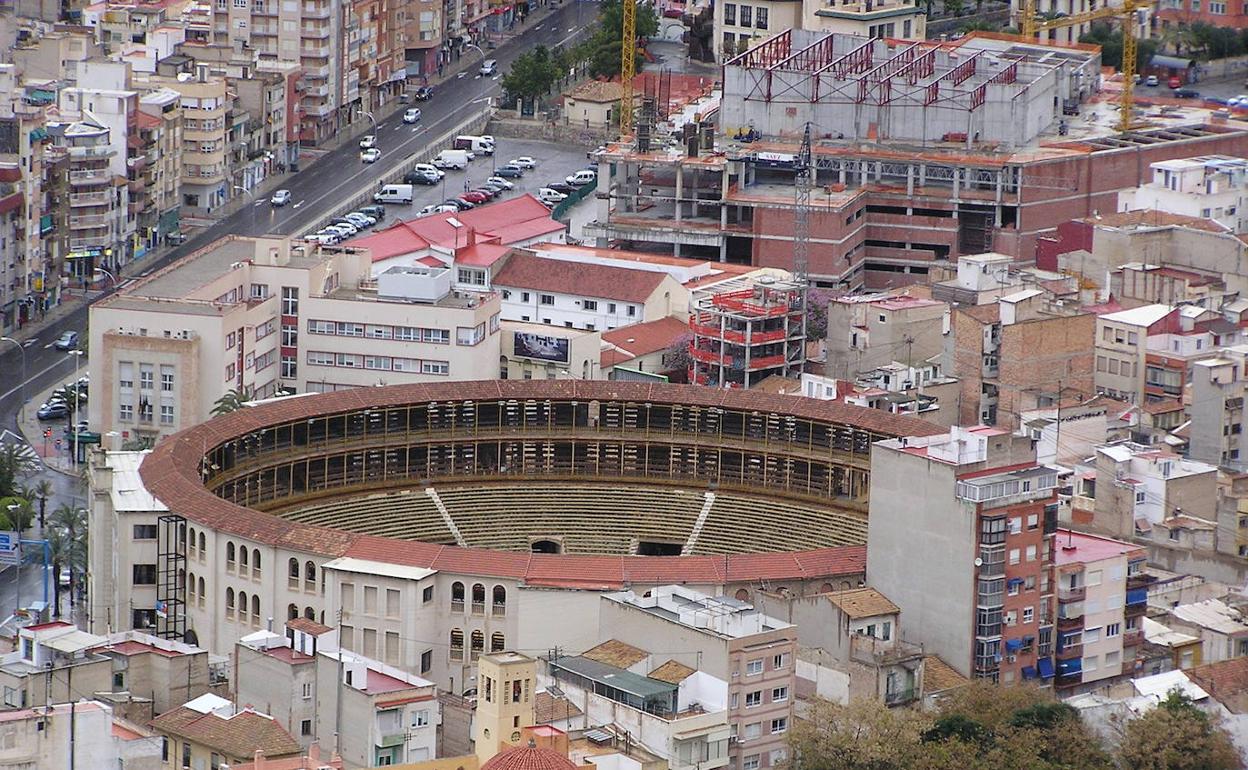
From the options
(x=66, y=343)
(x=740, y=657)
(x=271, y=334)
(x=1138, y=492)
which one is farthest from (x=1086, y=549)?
(x=66, y=343)

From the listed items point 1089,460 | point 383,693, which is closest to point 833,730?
point 383,693

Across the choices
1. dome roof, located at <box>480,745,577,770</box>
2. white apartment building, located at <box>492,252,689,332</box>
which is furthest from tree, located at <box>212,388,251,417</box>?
dome roof, located at <box>480,745,577,770</box>

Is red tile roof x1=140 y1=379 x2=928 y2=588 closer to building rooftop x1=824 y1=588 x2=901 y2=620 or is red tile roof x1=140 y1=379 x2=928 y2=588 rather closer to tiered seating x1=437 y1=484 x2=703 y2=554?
building rooftop x1=824 y1=588 x2=901 y2=620

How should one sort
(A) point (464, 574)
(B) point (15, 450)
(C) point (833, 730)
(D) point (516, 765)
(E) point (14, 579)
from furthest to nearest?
(B) point (15, 450) < (E) point (14, 579) < (A) point (464, 574) < (C) point (833, 730) < (D) point (516, 765)

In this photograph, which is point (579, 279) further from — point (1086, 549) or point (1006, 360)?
point (1086, 549)

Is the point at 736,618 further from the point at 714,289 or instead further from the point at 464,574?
the point at 714,289

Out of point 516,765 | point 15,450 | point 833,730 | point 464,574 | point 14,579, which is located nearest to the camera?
point 516,765
